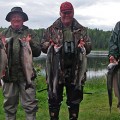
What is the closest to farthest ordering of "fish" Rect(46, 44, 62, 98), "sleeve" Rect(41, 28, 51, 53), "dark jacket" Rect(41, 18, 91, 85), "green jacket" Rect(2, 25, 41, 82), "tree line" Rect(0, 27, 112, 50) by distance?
"fish" Rect(46, 44, 62, 98) → "green jacket" Rect(2, 25, 41, 82) → "dark jacket" Rect(41, 18, 91, 85) → "sleeve" Rect(41, 28, 51, 53) → "tree line" Rect(0, 27, 112, 50)

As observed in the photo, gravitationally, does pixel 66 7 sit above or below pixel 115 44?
above

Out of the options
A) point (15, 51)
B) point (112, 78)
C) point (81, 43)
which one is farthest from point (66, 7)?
point (112, 78)

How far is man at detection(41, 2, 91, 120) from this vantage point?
720 centimetres

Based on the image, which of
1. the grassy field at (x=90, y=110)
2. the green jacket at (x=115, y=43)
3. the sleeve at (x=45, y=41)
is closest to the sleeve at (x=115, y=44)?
the green jacket at (x=115, y=43)

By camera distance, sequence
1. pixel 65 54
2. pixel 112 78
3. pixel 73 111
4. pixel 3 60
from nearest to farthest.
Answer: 1. pixel 3 60
2. pixel 112 78
3. pixel 65 54
4. pixel 73 111

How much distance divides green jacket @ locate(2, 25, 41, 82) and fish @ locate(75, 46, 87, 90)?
93cm

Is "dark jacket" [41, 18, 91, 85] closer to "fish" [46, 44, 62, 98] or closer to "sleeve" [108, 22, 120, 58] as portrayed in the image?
"fish" [46, 44, 62, 98]

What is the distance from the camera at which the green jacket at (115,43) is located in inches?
290

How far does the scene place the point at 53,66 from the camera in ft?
23.6

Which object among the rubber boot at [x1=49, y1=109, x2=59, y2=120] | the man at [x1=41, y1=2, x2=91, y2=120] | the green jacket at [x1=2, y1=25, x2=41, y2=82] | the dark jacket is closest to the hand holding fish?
the man at [x1=41, y1=2, x2=91, y2=120]

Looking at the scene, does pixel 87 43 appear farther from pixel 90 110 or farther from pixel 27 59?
pixel 90 110

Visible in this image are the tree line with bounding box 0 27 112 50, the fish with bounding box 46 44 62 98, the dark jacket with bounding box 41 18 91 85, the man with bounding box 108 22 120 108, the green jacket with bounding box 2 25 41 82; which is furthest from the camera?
the tree line with bounding box 0 27 112 50

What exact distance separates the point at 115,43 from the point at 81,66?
0.91 meters

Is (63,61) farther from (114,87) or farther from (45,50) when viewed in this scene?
(114,87)
